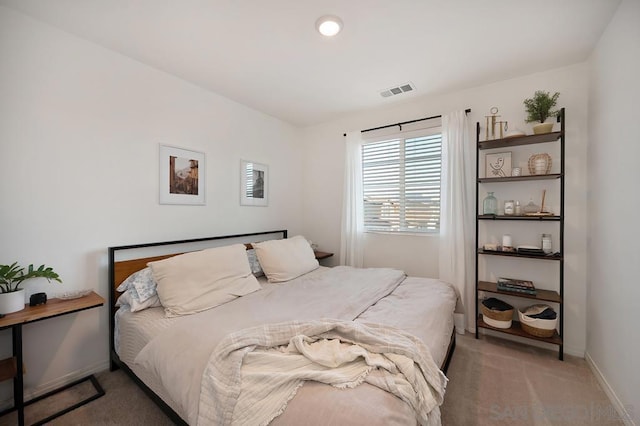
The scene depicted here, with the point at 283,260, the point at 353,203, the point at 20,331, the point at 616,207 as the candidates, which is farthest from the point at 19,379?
the point at 616,207

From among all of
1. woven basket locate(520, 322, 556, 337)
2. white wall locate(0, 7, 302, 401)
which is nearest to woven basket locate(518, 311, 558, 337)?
woven basket locate(520, 322, 556, 337)

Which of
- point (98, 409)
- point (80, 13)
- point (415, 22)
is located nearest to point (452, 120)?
point (415, 22)

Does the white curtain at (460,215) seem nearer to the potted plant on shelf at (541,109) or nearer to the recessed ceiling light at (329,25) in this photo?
the potted plant on shelf at (541,109)

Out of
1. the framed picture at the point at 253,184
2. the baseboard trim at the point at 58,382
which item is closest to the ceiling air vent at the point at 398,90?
the framed picture at the point at 253,184

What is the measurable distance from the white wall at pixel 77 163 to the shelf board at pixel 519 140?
9.51 ft

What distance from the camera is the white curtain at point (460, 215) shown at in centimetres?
271

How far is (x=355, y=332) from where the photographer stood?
1.33 metres

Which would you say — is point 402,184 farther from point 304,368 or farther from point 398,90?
point 304,368

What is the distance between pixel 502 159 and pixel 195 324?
304 centimetres

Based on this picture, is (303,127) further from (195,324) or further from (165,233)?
(195,324)

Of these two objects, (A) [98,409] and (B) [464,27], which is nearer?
(A) [98,409]

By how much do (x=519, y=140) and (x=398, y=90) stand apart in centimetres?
127

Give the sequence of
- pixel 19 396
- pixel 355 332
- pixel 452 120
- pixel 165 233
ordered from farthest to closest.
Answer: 1. pixel 452 120
2. pixel 165 233
3. pixel 19 396
4. pixel 355 332

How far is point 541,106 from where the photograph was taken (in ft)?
7.63
